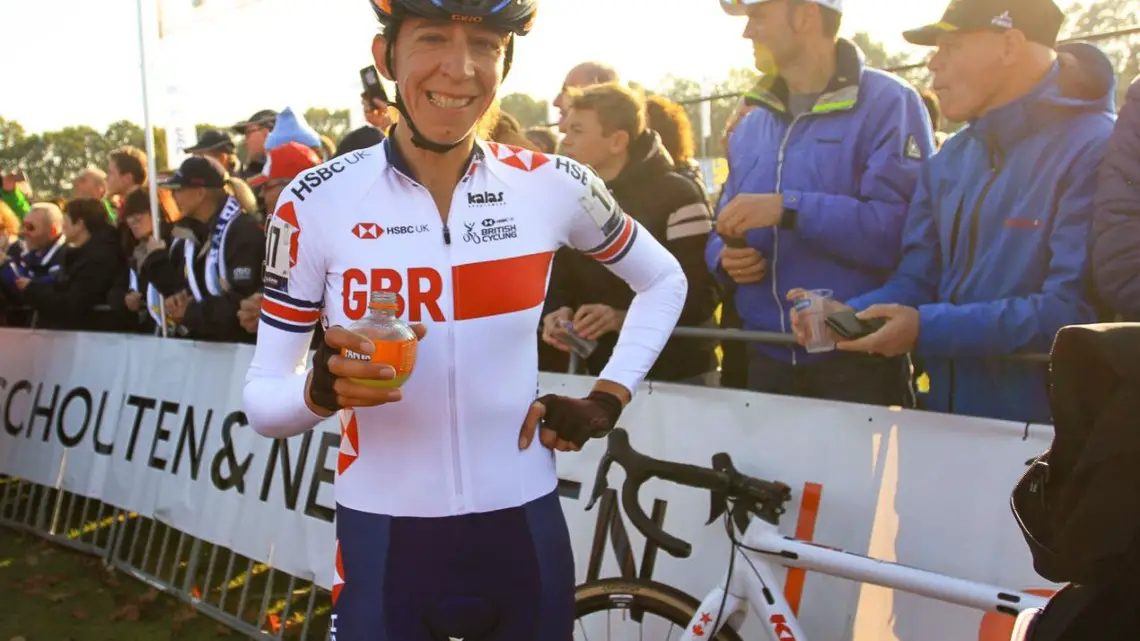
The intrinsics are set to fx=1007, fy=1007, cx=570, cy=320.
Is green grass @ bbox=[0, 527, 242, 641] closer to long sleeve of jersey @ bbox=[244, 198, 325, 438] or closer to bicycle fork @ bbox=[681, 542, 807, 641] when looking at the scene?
bicycle fork @ bbox=[681, 542, 807, 641]

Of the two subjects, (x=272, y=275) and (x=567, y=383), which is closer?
(x=272, y=275)

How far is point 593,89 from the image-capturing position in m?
4.44

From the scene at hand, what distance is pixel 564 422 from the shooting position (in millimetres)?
2268

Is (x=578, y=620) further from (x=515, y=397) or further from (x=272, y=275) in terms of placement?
(x=272, y=275)

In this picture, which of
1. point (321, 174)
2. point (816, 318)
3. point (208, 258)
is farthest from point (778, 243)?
point (208, 258)

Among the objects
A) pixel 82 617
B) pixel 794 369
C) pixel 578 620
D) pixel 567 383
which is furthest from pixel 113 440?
pixel 794 369

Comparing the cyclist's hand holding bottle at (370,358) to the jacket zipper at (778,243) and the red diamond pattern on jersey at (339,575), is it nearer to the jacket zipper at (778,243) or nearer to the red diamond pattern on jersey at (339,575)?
the red diamond pattern on jersey at (339,575)

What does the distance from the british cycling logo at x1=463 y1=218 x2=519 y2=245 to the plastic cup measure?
3.86ft

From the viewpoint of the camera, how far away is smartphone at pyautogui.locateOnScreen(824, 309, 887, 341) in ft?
10.0

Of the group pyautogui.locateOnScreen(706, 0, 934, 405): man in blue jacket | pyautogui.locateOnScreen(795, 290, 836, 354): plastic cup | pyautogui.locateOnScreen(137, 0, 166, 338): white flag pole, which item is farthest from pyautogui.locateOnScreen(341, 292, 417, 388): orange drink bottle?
pyautogui.locateOnScreen(137, 0, 166, 338): white flag pole

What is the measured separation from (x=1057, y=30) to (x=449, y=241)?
207 cm

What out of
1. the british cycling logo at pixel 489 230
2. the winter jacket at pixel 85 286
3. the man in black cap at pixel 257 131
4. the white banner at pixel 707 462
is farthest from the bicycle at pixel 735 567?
the man in black cap at pixel 257 131

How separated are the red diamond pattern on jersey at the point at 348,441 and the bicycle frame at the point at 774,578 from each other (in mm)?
1175

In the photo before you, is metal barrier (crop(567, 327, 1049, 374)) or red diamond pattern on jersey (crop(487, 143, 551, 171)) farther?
metal barrier (crop(567, 327, 1049, 374))
